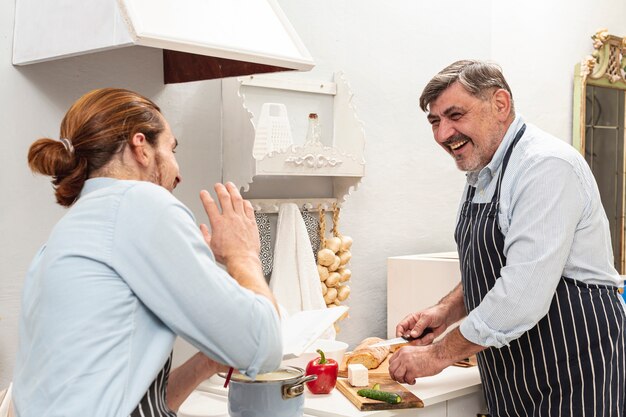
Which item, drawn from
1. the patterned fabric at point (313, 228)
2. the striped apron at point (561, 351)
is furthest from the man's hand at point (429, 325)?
the patterned fabric at point (313, 228)

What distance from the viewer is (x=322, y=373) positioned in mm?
2012

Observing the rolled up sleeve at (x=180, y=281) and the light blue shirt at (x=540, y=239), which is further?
the light blue shirt at (x=540, y=239)

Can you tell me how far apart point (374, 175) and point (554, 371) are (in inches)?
42.6

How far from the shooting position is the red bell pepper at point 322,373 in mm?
2012

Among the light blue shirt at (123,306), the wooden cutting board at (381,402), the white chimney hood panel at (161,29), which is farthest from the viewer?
the wooden cutting board at (381,402)

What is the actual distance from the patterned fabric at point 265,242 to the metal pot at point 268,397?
25.4 inches

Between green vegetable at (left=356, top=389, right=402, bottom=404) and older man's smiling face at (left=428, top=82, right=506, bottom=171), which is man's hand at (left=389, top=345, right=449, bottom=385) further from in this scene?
older man's smiling face at (left=428, top=82, right=506, bottom=171)

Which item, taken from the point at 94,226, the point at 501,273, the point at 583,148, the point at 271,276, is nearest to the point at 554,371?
the point at 501,273

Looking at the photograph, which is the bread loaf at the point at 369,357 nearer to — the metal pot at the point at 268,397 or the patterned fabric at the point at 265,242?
the patterned fabric at the point at 265,242

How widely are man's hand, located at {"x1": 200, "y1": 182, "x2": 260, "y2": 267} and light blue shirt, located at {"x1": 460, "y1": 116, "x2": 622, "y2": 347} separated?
2.43 feet

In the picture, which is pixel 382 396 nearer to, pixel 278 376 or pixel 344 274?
pixel 278 376

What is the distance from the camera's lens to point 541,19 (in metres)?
3.49

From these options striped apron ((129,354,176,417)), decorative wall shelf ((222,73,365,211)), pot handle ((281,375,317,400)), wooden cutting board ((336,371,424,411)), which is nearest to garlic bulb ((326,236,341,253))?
decorative wall shelf ((222,73,365,211))

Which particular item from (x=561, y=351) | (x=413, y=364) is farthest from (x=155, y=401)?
(x=561, y=351)
